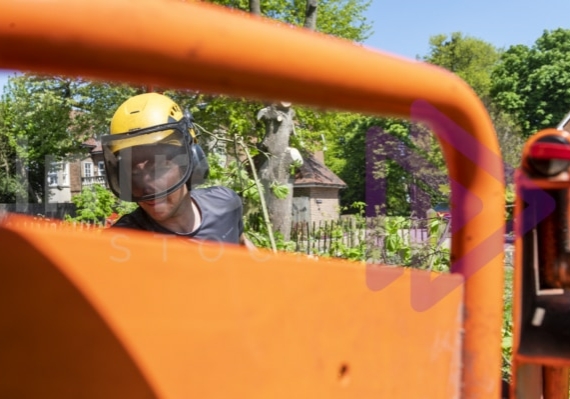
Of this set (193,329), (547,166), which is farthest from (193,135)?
(193,329)

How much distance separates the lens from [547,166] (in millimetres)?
1263

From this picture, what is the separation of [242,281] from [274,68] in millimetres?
325

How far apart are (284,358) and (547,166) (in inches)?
26.7

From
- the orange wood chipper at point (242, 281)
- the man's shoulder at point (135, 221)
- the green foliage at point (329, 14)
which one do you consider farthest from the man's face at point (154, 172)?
the green foliage at point (329, 14)

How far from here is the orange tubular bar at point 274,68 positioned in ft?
2.09

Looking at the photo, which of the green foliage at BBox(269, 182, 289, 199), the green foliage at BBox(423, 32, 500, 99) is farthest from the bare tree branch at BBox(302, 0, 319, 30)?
the green foliage at BBox(423, 32, 500, 99)

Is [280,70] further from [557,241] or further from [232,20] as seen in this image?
[557,241]

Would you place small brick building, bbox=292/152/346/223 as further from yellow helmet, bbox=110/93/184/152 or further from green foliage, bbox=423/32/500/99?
green foliage, bbox=423/32/500/99

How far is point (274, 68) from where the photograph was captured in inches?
30.2

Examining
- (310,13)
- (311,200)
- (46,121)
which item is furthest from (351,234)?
(46,121)

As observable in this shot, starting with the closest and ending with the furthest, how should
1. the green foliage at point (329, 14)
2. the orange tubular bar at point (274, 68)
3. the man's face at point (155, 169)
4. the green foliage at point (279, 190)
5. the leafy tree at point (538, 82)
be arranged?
the orange tubular bar at point (274, 68), the man's face at point (155, 169), the green foliage at point (279, 190), the green foliage at point (329, 14), the leafy tree at point (538, 82)

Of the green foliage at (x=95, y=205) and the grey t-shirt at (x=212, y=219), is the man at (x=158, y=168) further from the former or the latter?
the green foliage at (x=95, y=205)

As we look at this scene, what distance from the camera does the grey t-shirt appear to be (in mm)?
2709

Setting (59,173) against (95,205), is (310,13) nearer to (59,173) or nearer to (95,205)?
(59,173)
